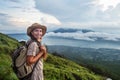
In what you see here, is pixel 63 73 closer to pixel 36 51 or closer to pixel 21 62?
pixel 36 51

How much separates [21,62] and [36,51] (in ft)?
1.90

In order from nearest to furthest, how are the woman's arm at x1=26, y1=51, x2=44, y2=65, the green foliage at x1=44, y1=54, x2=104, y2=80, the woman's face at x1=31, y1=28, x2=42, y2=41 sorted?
the woman's arm at x1=26, y1=51, x2=44, y2=65 < the woman's face at x1=31, y1=28, x2=42, y2=41 < the green foliage at x1=44, y1=54, x2=104, y2=80

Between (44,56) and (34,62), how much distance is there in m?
0.39

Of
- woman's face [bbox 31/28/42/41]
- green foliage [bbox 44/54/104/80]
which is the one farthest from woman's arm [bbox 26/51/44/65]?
green foliage [bbox 44/54/104/80]

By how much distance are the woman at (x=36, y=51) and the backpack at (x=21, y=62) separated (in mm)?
154

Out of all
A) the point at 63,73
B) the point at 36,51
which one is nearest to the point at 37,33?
the point at 36,51

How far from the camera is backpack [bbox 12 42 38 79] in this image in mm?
11250

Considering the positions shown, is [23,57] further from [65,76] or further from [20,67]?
[65,76]

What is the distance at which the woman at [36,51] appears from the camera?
37.0ft

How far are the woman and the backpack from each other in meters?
0.15

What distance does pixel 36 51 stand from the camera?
11500mm

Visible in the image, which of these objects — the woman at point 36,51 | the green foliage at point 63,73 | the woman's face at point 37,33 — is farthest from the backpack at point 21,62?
the green foliage at point 63,73

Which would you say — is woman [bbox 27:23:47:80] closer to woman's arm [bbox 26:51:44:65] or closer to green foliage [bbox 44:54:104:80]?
woman's arm [bbox 26:51:44:65]

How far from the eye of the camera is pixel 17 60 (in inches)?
444
